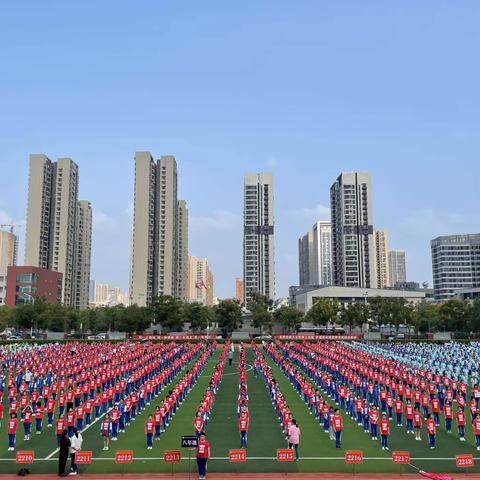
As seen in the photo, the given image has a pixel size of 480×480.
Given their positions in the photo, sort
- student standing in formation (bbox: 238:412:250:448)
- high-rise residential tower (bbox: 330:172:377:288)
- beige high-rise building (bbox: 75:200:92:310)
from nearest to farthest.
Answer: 1. student standing in formation (bbox: 238:412:250:448)
2. high-rise residential tower (bbox: 330:172:377:288)
3. beige high-rise building (bbox: 75:200:92:310)

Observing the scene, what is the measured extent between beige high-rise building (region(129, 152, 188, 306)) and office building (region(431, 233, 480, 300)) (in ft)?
302

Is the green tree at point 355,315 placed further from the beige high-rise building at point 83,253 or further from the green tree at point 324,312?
the beige high-rise building at point 83,253

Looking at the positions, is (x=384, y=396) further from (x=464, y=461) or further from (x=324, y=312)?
(x=324, y=312)

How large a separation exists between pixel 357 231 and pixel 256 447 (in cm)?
12538

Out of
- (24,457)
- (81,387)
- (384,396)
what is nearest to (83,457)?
(24,457)

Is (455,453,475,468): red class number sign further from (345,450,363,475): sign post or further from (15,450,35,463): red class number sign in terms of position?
(15,450,35,463): red class number sign

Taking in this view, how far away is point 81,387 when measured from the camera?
2600cm

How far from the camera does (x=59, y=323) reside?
8519 cm

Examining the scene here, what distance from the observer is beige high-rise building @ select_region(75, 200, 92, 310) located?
15000cm

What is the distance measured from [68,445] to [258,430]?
8732mm

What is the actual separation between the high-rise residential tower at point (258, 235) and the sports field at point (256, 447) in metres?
106

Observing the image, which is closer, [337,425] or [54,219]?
[337,425]

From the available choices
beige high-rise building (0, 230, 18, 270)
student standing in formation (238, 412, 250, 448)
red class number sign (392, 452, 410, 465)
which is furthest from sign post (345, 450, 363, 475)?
beige high-rise building (0, 230, 18, 270)

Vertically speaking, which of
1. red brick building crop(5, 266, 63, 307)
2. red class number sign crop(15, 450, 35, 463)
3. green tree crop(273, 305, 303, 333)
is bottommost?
red class number sign crop(15, 450, 35, 463)
